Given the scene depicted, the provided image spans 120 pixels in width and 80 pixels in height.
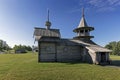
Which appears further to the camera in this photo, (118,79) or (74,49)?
(74,49)

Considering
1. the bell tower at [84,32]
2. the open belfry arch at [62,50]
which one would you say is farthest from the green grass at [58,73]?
the bell tower at [84,32]

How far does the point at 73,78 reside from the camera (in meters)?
10.5

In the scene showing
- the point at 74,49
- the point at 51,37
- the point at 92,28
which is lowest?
the point at 74,49

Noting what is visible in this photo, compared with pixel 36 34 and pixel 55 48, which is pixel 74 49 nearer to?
pixel 55 48

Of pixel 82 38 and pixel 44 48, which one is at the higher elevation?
pixel 82 38

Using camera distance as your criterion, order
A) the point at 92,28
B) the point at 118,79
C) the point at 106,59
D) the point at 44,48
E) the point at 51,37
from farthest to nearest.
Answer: the point at 92,28
the point at 51,37
the point at 44,48
the point at 106,59
the point at 118,79

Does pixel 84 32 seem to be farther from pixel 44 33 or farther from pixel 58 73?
pixel 58 73

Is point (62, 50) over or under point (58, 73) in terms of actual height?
over

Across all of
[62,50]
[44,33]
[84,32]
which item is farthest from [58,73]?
[84,32]

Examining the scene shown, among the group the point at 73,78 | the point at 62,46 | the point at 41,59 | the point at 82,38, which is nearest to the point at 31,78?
the point at 73,78

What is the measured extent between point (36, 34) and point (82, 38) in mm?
11208

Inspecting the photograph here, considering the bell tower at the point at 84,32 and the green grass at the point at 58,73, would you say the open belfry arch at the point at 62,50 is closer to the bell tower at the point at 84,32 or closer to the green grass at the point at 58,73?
the bell tower at the point at 84,32

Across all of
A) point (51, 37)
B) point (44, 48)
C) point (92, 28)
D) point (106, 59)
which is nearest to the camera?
point (106, 59)

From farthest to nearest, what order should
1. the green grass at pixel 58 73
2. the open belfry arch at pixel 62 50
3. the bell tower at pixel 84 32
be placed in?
1. the bell tower at pixel 84 32
2. the open belfry arch at pixel 62 50
3. the green grass at pixel 58 73
